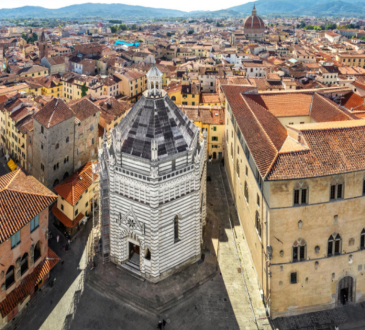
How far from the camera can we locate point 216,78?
98562 millimetres

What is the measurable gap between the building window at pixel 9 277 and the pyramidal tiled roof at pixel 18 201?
4128mm

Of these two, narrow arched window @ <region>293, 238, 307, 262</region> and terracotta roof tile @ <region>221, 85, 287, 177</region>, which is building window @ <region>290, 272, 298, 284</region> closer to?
narrow arched window @ <region>293, 238, 307, 262</region>

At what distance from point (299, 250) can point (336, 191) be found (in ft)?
19.5

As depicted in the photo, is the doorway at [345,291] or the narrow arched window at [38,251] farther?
the narrow arched window at [38,251]

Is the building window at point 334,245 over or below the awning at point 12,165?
below

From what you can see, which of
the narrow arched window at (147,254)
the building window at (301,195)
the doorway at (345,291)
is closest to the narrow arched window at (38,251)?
the narrow arched window at (147,254)

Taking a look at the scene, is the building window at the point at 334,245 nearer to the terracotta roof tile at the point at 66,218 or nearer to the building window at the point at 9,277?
the building window at the point at 9,277

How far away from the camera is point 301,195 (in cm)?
3191

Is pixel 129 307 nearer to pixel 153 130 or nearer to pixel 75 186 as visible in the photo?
pixel 153 130

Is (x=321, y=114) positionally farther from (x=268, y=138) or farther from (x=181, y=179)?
(x=181, y=179)

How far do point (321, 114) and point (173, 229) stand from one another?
25.5 meters

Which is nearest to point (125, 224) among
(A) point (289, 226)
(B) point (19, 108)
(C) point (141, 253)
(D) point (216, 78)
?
(C) point (141, 253)

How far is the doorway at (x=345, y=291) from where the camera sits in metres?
35.6

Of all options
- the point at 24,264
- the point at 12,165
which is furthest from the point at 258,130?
the point at 12,165
